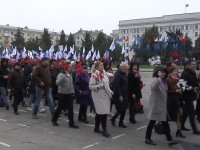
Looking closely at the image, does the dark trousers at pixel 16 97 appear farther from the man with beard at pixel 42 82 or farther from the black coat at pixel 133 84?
the black coat at pixel 133 84

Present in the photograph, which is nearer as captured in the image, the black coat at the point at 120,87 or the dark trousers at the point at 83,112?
the black coat at the point at 120,87

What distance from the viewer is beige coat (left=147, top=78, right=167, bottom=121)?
7.58m

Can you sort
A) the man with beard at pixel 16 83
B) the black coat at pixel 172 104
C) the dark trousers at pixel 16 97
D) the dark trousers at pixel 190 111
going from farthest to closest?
the man with beard at pixel 16 83, the dark trousers at pixel 16 97, the dark trousers at pixel 190 111, the black coat at pixel 172 104

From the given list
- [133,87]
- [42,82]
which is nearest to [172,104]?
[133,87]

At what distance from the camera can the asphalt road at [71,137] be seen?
7.51 metres

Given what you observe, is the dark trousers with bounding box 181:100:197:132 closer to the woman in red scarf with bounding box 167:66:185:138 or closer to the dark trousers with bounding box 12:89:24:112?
the woman in red scarf with bounding box 167:66:185:138

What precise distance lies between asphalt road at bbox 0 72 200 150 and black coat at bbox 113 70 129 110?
598 millimetres

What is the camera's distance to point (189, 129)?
905cm

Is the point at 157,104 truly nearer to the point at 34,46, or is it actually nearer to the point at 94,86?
the point at 94,86

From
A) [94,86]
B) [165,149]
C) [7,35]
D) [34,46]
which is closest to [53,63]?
[94,86]

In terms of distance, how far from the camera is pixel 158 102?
7.62 m

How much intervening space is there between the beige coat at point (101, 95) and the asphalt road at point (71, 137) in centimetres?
61

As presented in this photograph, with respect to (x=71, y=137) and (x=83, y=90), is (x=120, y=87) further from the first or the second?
(x=71, y=137)

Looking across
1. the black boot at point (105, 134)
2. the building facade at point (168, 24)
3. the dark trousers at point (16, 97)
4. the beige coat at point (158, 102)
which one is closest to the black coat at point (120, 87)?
the black boot at point (105, 134)
